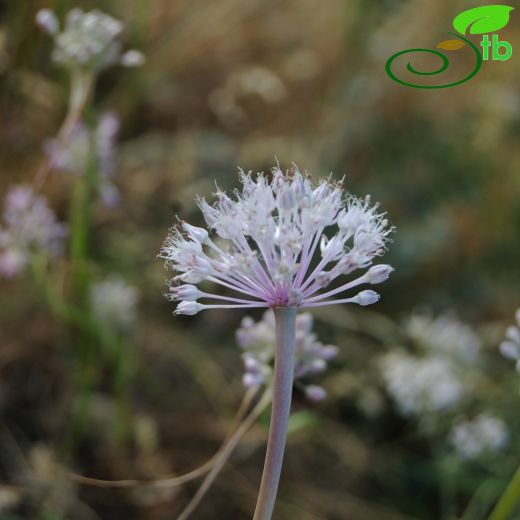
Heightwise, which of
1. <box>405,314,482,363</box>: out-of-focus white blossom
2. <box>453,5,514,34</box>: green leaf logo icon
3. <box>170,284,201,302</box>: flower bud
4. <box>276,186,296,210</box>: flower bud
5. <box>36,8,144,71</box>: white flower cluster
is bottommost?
<box>170,284,201,302</box>: flower bud

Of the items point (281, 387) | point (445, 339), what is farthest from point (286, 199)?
point (445, 339)

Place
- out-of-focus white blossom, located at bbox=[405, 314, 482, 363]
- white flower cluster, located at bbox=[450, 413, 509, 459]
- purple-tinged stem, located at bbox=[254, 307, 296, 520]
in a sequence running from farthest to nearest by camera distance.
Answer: out-of-focus white blossom, located at bbox=[405, 314, 482, 363] < white flower cluster, located at bbox=[450, 413, 509, 459] < purple-tinged stem, located at bbox=[254, 307, 296, 520]

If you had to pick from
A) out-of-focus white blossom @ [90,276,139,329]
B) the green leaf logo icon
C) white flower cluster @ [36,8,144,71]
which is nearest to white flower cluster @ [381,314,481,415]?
out-of-focus white blossom @ [90,276,139,329]

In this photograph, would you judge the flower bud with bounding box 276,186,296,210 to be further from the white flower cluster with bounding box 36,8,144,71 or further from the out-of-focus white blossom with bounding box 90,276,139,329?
the out-of-focus white blossom with bounding box 90,276,139,329

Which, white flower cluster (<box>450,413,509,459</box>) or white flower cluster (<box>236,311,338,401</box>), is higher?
white flower cluster (<box>450,413,509,459</box>)

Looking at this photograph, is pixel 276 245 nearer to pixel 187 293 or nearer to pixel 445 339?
pixel 187 293

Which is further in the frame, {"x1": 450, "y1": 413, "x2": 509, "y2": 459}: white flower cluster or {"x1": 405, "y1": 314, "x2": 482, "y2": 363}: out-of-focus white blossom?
{"x1": 405, "y1": 314, "x2": 482, "y2": 363}: out-of-focus white blossom
